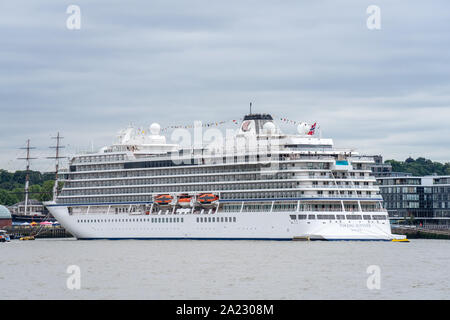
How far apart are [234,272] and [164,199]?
49.2 metres

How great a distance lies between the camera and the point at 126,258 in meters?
72.1

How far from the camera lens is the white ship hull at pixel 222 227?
93.3m

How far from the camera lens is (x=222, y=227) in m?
100

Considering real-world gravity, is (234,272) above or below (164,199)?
below

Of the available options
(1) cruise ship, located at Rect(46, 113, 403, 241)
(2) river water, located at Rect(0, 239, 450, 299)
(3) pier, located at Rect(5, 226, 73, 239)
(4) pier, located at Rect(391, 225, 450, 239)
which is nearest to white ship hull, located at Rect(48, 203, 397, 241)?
(1) cruise ship, located at Rect(46, 113, 403, 241)

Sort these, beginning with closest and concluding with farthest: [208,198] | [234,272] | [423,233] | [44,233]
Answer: [234,272], [208,198], [423,233], [44,233]

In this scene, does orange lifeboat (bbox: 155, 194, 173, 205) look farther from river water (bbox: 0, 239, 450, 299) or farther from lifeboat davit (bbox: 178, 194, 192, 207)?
river water (bbox: 0, 239, 450, 299)

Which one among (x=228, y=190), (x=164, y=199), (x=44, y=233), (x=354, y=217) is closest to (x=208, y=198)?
(x=228, y=190)

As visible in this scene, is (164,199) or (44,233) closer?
(164,199)

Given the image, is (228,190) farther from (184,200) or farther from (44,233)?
(44,233)

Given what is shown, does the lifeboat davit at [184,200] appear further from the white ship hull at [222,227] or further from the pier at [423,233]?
the pier at [423,233]

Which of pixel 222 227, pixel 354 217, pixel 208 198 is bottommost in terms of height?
pixel 222 227

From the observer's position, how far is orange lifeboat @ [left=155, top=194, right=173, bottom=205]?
10650cm

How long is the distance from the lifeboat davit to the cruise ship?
0.41 feet
